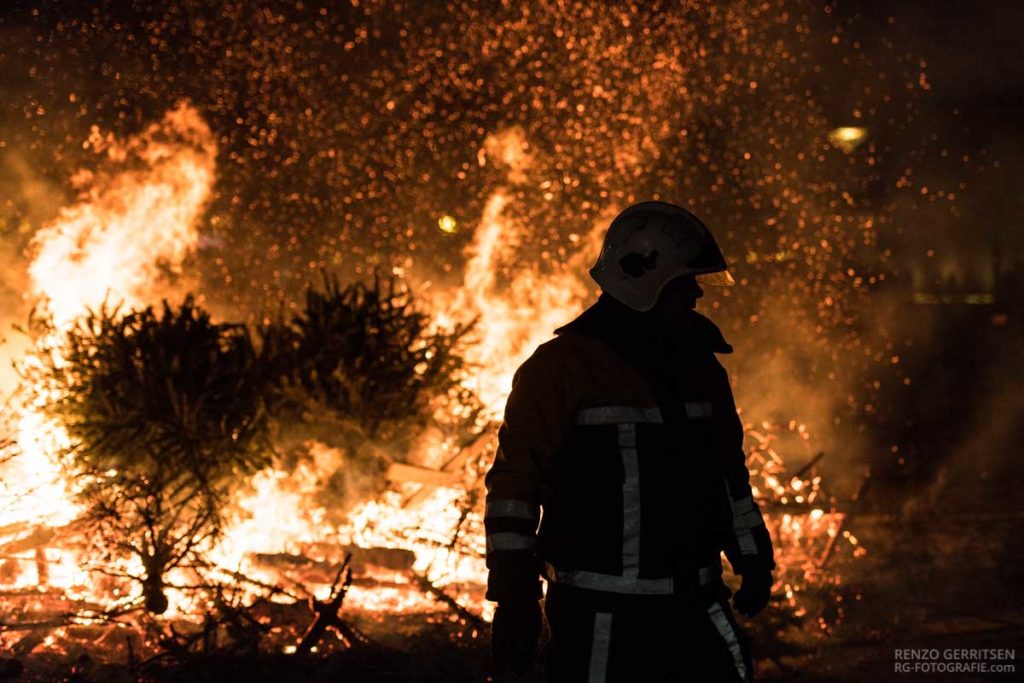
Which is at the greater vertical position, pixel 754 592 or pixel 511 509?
pixel 511 509

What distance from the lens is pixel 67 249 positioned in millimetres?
10383

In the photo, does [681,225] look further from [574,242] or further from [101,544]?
[574,242]

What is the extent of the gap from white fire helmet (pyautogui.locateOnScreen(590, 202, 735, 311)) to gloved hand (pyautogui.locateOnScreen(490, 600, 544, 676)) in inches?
41.1

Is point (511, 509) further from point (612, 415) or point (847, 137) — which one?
point (847, 137)

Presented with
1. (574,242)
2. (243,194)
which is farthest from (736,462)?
(243,194)

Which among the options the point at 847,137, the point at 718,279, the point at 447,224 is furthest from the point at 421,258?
the point at 718,279

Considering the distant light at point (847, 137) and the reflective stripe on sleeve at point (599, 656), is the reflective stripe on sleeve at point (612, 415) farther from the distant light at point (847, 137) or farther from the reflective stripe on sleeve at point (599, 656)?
the distant light at point (847, 137)

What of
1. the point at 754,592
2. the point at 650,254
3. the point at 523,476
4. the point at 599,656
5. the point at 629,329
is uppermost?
the point at 650,254

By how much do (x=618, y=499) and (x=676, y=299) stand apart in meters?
0.75

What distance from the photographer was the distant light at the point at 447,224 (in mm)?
17906

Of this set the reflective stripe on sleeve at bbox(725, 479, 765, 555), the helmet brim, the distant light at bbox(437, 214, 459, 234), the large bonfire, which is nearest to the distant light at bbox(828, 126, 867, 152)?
the large bonfire

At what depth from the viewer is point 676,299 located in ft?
9.32

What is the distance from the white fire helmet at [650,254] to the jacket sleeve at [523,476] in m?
0.38

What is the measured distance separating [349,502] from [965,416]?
11.1 meters
